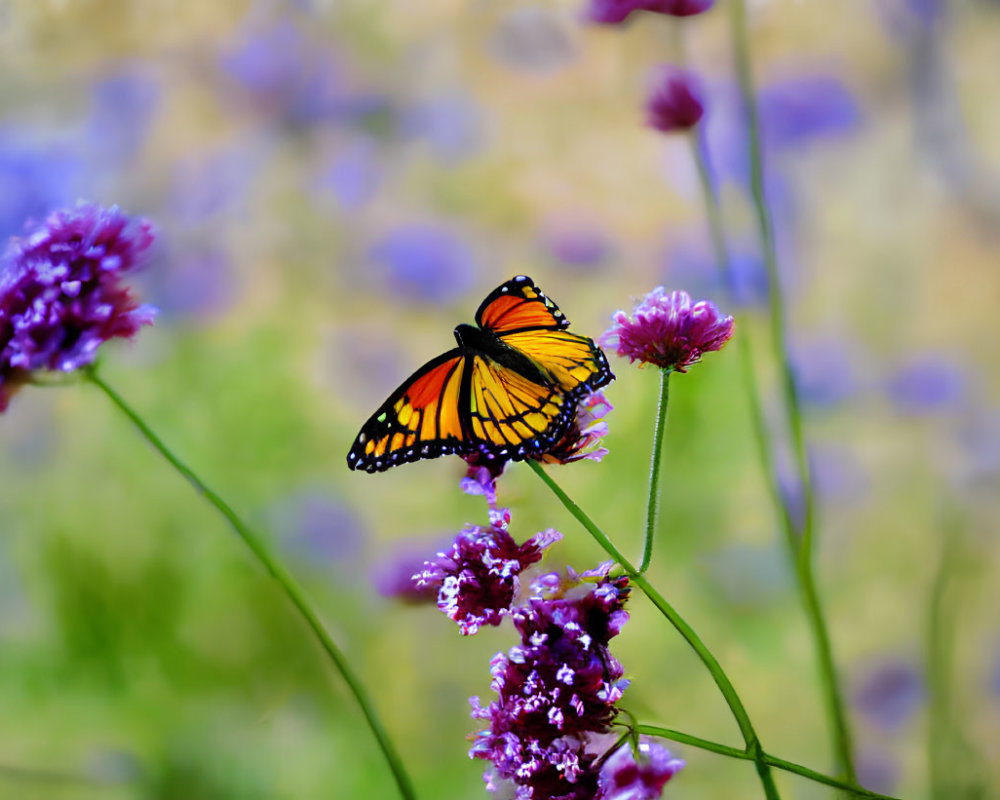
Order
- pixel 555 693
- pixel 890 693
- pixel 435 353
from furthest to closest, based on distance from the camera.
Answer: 1. pixel 435 353
2. pixel 890 693
3. pixel 555 693

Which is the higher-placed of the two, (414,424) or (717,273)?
(717,273)

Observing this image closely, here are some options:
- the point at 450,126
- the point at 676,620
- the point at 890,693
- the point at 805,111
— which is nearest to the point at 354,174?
the point at 450,126

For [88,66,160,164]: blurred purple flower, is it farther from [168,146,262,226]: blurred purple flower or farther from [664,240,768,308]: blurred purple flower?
[664,240,768,308]: blurred purple flower

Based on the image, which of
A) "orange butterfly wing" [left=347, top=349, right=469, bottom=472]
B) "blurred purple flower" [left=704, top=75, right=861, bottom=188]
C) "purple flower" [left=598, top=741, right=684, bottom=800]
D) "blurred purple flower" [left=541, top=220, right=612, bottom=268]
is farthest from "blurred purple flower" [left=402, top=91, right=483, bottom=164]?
"purple flower" [left=598, top=741, right=684, bottom=800]

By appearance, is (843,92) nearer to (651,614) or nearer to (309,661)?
(651,614)

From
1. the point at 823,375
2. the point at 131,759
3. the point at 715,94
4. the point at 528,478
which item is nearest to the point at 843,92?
the point at 715,94

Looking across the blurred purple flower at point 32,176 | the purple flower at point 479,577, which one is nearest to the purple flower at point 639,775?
the purple flower at point 479,577

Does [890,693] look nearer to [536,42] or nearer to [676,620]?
[676,620]
